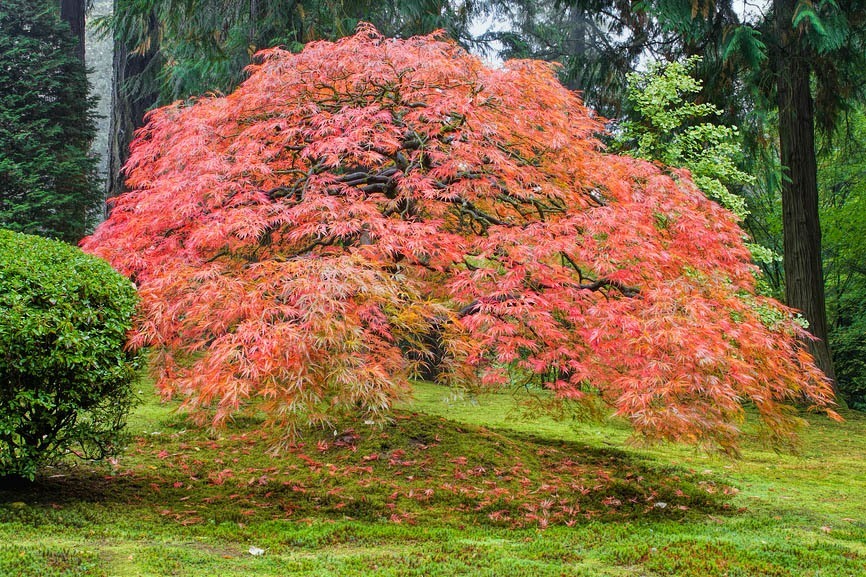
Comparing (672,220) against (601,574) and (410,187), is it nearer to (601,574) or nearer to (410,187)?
(410,187)

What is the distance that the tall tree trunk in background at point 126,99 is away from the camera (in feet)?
37.3

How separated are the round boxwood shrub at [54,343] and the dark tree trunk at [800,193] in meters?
9.47

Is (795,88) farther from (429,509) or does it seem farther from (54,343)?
(54,343)

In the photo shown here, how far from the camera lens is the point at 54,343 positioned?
4273 millimetres

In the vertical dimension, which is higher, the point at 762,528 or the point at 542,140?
the point at 542,140

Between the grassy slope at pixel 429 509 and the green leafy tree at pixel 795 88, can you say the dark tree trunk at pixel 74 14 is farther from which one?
the green leafy tree at pixel 795 88

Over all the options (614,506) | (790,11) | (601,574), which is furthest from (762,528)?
(790,11)

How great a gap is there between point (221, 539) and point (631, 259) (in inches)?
126

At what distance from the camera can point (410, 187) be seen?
5379 millimetres

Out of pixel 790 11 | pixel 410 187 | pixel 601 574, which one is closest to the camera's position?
pixel 601 574

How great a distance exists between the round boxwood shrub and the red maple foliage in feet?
0.89

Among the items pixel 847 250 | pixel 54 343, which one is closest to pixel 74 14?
pixel 54 343

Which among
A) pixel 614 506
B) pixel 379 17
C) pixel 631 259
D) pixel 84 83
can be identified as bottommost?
pixel 614 506

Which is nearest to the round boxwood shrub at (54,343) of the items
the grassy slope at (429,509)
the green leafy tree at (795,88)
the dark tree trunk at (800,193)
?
the grassy slope at (429,509)
